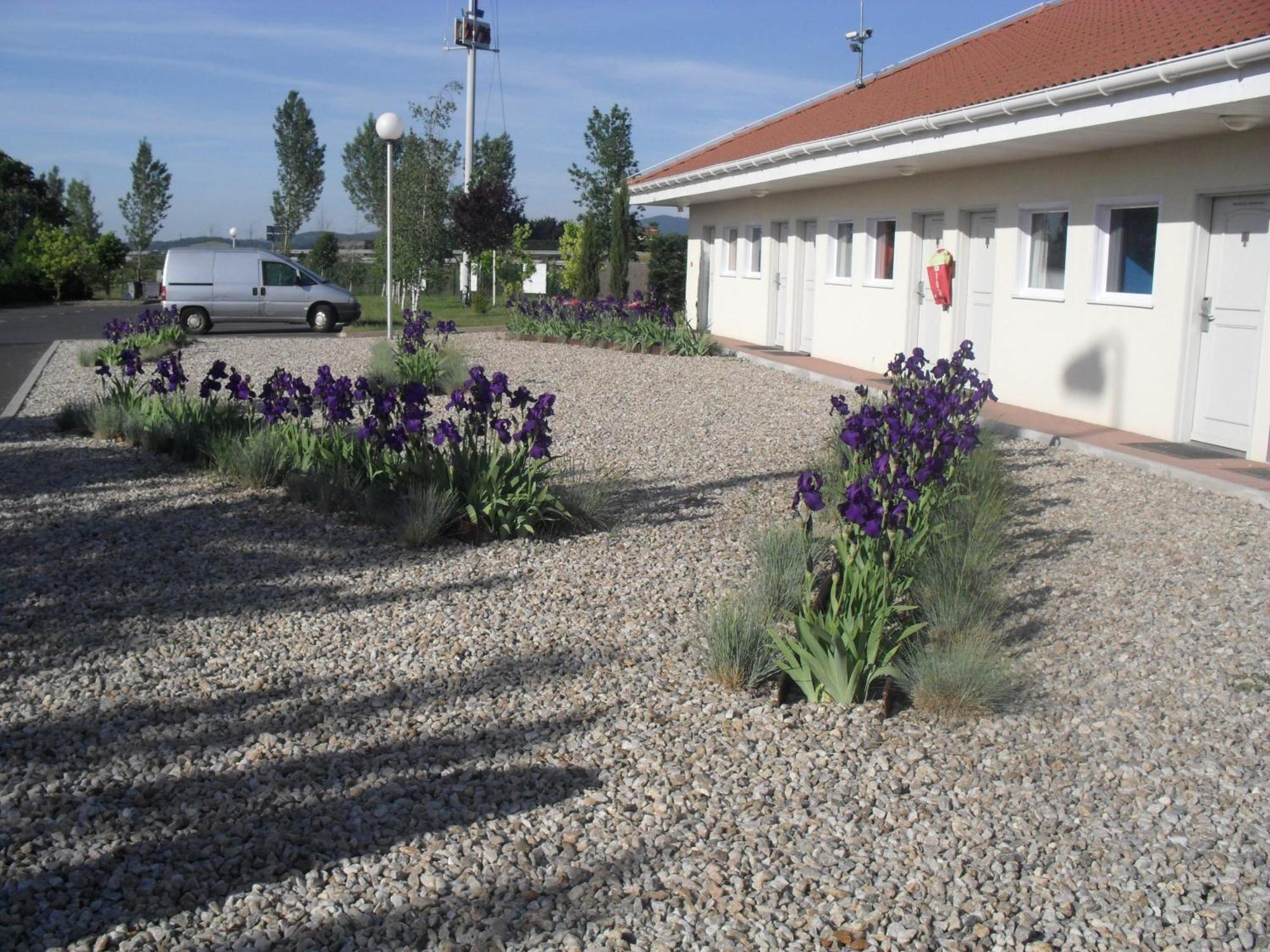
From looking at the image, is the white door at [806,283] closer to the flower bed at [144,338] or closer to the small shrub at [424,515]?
the flower bed at [144,338]

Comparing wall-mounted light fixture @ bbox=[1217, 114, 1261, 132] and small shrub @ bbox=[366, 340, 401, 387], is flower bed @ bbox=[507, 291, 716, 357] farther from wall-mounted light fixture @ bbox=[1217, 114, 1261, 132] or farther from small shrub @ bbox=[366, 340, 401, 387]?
wall-mounted light fixture @ bbox=[1217, 114, 1261, 132]

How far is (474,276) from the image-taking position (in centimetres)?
4119

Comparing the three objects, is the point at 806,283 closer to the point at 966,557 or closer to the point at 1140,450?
the point at 1140,450

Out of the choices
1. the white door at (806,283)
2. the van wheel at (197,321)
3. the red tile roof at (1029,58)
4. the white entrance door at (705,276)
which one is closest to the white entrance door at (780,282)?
the white door at (806,283)

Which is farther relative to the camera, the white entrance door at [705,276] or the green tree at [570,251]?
the green tree at [570,251]

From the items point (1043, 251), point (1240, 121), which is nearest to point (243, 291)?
point (1043, 251)

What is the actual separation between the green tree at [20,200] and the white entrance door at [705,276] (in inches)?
1543

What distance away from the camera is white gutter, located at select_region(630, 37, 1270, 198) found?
8.22 metres

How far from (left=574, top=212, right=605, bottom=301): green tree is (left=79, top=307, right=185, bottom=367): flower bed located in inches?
371

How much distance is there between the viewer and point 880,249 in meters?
16.9

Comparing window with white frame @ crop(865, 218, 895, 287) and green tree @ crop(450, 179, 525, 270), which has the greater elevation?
green tree @ crop(450, 179, 525, 270)

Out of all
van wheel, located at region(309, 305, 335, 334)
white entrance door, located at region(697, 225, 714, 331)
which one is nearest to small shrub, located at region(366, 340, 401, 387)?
white entrance door, located at region(697, 225, 714, 331)

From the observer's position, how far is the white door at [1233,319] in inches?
387

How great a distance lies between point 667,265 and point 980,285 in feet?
79.1
